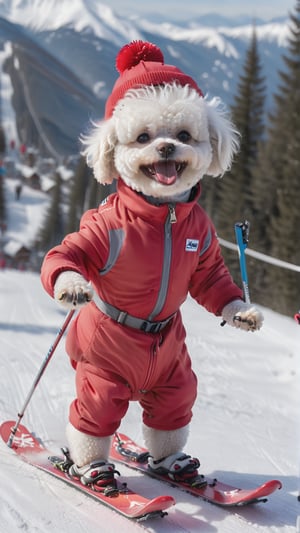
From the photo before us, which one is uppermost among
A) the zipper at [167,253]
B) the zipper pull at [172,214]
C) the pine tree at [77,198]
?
the zipper pull at [172,214]

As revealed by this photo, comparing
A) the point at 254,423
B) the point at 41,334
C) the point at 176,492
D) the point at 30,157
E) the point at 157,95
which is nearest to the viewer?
the point at 157,95

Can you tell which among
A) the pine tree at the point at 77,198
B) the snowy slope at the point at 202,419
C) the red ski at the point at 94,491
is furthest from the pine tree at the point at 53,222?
the red ski at the point at 94,491

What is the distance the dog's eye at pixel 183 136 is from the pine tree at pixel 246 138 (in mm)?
28403

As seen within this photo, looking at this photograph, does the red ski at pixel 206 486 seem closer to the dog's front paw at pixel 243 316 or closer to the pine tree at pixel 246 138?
the dog's front paw at pixel 243 316

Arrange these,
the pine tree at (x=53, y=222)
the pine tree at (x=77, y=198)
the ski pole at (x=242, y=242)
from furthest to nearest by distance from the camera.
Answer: the pine tree at (x=53, y=222) < the pine tree at (x=77, y=198) < the ski pole at (x=242, y=242)

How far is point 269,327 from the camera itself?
6.29 meters

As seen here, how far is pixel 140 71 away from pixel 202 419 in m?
2.20

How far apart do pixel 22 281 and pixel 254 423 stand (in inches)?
177

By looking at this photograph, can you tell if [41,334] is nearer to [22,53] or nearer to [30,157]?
[30,157]

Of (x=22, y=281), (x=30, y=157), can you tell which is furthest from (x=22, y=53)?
(x=22, y=281)

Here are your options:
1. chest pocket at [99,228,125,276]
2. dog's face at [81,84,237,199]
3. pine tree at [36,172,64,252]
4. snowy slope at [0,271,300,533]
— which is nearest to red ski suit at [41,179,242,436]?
chest pocket at [99,228,125,276]

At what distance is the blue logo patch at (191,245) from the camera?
96.3 inches

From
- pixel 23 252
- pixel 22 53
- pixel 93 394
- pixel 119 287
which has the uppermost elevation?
pixel 22 53

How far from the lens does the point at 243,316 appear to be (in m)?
2.40
